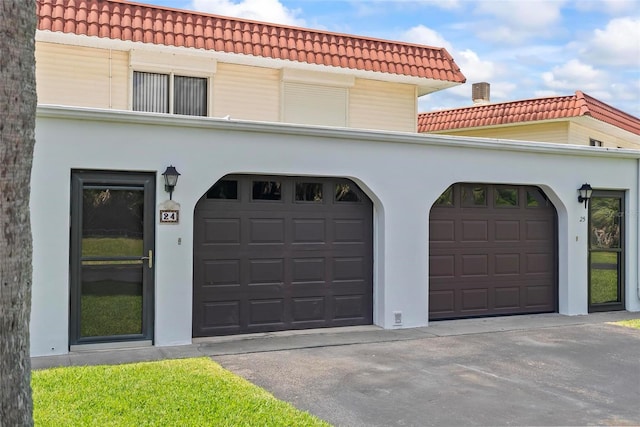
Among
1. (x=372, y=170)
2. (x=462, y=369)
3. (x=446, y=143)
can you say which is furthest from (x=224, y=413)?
(x=446, y=143)

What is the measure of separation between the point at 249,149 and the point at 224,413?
430cm

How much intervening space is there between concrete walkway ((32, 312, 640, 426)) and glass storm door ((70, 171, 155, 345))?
39 centimetres

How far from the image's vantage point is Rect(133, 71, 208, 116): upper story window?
37.0ft

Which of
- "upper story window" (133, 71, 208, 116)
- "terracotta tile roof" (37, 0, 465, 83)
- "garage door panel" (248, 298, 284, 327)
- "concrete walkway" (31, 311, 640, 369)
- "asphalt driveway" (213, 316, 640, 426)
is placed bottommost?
"asphalt driveway" (213, 316, 640, 426)

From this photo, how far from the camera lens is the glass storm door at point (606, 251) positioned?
451 inches

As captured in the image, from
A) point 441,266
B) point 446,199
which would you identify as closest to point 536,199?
point 446,199

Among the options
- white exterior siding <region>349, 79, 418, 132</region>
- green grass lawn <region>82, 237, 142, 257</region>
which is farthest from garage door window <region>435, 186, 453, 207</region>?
green grass lawn <region>82, 237, 142, 257</region>

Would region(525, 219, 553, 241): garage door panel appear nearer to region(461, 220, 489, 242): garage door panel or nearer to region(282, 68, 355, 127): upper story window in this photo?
region(461, 220, 489, 242): garage door panel

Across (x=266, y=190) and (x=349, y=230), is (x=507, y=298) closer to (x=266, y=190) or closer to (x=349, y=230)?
(x=349, y=230)

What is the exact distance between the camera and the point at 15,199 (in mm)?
3291

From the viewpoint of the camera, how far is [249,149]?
866 cm

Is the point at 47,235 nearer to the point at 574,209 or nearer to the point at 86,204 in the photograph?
the point at 86,204

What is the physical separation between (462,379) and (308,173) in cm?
379

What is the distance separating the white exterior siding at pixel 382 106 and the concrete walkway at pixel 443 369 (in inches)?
194
